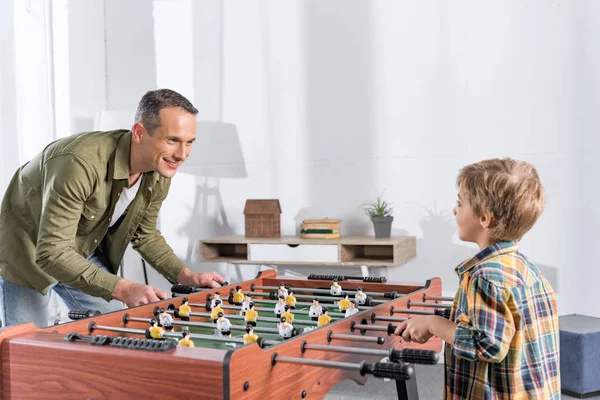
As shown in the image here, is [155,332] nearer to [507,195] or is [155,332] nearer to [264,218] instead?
[507,195]

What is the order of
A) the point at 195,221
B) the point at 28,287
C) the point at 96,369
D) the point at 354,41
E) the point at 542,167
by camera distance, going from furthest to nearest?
1. the point at 195,221
2. the point at 354,41
3. the point at 542,167
4. the point at 28,287
5. the point at 96,369

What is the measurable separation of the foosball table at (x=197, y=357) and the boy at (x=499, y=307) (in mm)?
144

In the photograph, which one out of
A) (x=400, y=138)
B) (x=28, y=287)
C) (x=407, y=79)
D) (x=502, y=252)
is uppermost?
(x=407, y=79)

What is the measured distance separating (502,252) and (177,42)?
342 centimetres

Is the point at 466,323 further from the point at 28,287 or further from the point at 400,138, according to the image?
the point at 400,138

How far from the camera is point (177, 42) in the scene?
4590 mm

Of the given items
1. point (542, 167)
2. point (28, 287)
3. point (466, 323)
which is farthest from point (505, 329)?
point (542, 167)

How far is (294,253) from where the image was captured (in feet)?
12.8

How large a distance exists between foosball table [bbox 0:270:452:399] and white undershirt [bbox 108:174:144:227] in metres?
0.68

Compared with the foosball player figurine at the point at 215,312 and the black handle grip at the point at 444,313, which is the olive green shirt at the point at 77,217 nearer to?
the foosball player figurine at the point at 215,312

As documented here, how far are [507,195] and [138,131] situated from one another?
4.64 feet

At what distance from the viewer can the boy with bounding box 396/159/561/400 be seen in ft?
5.18

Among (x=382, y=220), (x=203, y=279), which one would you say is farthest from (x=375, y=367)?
(x=382, y=220)

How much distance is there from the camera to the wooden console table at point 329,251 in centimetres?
376
